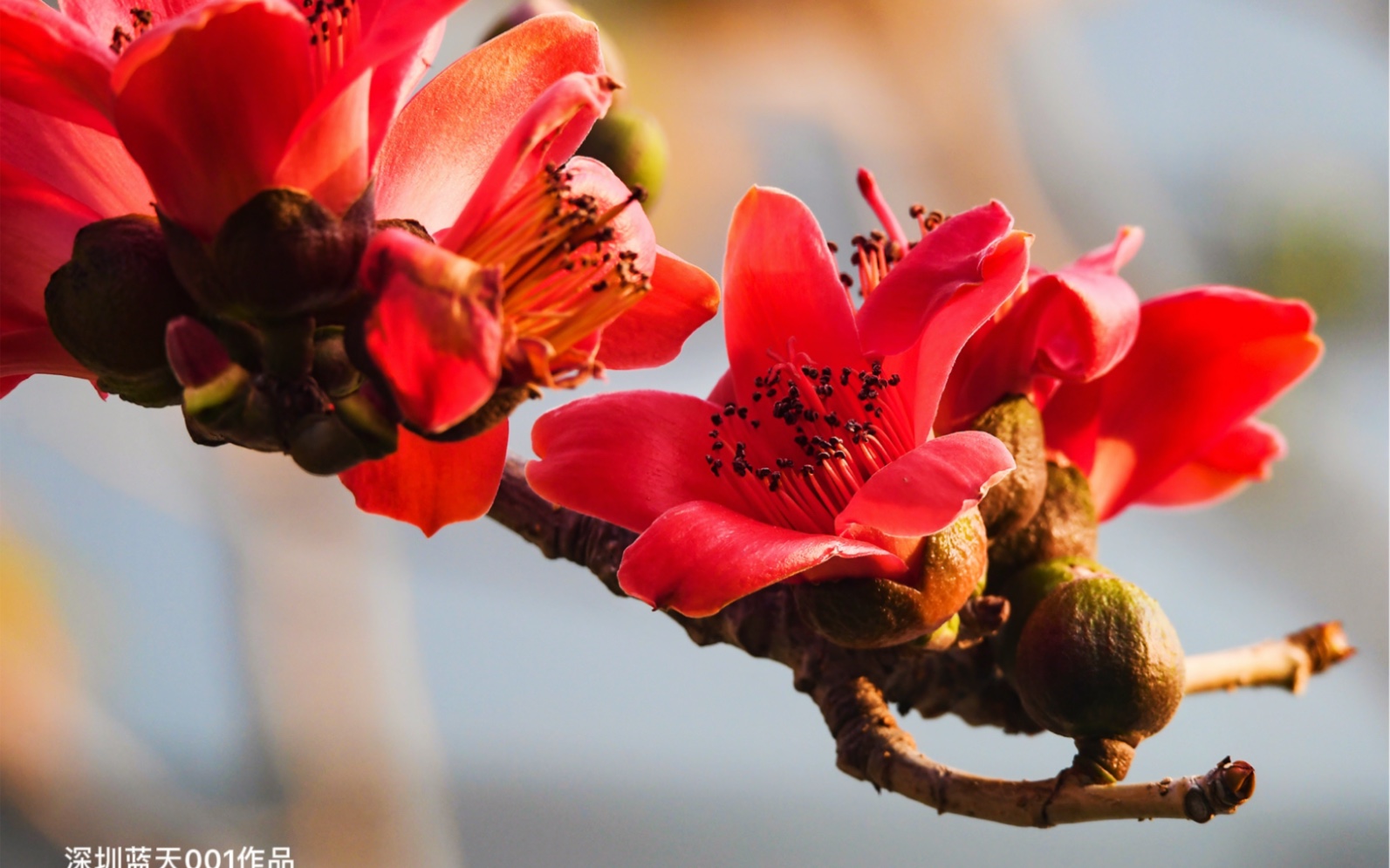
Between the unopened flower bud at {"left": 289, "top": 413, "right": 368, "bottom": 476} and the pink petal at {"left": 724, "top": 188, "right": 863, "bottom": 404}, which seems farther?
the pink petal at {"left": 724, "top": 188, "right": 863, "bottom": 404}

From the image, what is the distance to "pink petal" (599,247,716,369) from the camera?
1.34 ft

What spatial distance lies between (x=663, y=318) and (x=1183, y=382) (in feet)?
1.04

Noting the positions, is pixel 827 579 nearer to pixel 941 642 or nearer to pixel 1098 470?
pixel 941 642

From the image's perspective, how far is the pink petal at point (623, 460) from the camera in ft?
1.41

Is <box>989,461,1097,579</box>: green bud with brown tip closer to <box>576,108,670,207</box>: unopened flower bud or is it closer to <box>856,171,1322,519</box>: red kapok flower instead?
<box>856,171,1322,519</box>: red kapok flower

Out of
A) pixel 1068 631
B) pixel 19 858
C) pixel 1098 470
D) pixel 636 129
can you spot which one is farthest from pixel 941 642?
pixel 19 858

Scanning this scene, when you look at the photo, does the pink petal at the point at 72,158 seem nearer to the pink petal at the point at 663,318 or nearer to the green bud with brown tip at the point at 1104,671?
the pink petal at the point at 663,318

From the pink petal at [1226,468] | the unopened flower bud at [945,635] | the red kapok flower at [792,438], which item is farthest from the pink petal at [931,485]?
the pink petal at [1226,468]

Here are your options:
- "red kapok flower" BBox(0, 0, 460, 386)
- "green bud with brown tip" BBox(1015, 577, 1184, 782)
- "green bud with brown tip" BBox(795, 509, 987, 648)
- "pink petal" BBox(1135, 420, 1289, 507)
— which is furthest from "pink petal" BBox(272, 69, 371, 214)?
"pink petal" BBox(1135, 420, 1289, 507)

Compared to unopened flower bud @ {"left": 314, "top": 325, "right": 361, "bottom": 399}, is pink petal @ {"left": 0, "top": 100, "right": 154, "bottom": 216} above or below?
above

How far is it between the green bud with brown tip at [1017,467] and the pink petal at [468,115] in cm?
24

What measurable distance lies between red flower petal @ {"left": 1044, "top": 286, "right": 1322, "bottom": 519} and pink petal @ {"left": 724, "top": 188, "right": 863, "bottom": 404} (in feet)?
0.56

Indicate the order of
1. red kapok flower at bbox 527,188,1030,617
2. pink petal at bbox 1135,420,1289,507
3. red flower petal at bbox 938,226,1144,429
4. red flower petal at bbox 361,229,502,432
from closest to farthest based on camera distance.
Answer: red flower petal at bbox 361,229,502,432
red kapok flower at bbox 527,188,1030,617
red flower petal at bbox 938,226,1144,429
pink petal at bbox 1135,420,1289,507

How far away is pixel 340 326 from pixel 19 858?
2.04 meters
